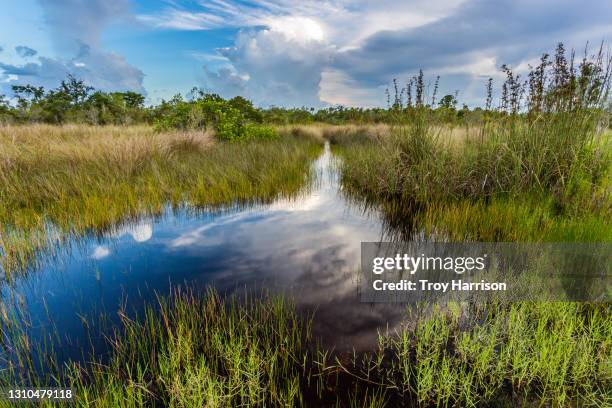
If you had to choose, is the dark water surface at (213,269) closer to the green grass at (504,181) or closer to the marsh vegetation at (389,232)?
the marsh vegetation at (389,232)

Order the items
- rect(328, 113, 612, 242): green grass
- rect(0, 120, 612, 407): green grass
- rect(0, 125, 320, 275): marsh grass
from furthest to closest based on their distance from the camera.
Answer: rect(0, 125, 320, 275): marsh grass, rect(328, 113, 612, 242): green grass, rect(0, 120, 612, 407): green grass

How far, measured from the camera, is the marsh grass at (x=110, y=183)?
4.91 m

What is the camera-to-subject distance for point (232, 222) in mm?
5918

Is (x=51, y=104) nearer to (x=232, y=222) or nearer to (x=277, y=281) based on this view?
(x=232, y=222)

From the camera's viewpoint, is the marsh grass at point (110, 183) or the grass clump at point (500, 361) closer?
the grass clump at point (500, 361)

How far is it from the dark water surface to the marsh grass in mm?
511

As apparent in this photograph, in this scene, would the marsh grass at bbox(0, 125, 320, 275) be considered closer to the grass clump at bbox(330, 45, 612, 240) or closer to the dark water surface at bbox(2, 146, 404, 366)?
the dark water surface at bbox(2, 146, 404, 366)

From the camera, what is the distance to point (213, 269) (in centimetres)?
405

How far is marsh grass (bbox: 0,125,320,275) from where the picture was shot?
4910 millimetres

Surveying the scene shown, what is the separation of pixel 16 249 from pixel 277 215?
420 cm

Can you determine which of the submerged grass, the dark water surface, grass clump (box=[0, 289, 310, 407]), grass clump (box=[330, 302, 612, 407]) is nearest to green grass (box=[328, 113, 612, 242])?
the dark water surface

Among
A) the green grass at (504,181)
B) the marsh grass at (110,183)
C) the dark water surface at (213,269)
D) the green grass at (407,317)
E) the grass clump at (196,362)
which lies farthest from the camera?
the marsh grass at (110,183)

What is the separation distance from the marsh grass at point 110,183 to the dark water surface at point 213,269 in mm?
511

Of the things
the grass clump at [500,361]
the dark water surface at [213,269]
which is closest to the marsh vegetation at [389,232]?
the grass clump at [500,361]
